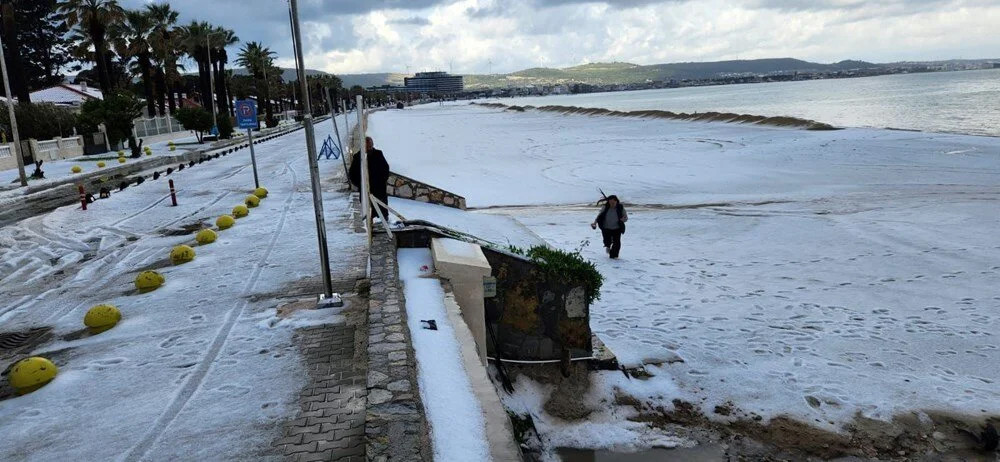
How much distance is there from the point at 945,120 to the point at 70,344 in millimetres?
64656

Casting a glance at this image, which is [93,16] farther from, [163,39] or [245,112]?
[245,112]

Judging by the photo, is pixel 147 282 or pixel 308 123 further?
pixel 147 282

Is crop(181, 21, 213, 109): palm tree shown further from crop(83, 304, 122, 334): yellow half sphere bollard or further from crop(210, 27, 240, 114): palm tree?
crop(83, 304, 122, 334): yellow half sphere bollard

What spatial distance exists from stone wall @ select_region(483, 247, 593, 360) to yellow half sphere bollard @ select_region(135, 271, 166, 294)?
494 centimetres

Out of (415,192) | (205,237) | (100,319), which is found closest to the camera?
(100,319)

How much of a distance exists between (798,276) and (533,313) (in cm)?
607

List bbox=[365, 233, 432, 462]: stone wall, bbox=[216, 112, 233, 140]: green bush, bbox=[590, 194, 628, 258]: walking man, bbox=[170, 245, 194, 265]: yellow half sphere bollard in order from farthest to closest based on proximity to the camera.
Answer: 1. bbox=[216, 112, 233, 140]: green bush
2. bbox=[590, 194, 628, 258]: walking man
3. bbox=[170, 245, 194, 265]: yellow half sphere bollard
4. bbox=[365, 233, 432, 462]: stone wall

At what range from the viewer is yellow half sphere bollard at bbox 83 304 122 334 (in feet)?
25.8

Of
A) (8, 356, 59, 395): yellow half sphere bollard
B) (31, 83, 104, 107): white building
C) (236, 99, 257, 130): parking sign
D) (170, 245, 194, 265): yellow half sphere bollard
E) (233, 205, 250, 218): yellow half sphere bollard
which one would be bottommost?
(8, 356, 59, 395): yellow half sphere bollard

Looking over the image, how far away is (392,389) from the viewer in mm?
4906

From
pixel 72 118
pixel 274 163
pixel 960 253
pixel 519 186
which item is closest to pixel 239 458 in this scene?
pixel 960 253

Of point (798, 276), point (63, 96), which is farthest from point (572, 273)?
point (63, 96)

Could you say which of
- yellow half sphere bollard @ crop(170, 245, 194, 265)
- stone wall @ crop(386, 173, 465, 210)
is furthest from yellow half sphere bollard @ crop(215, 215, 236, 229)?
stone wall @ crop(386, 173, 465, 210)

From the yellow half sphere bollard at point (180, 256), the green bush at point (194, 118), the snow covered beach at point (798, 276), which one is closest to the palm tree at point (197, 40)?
the green bush at point (194, 118)
